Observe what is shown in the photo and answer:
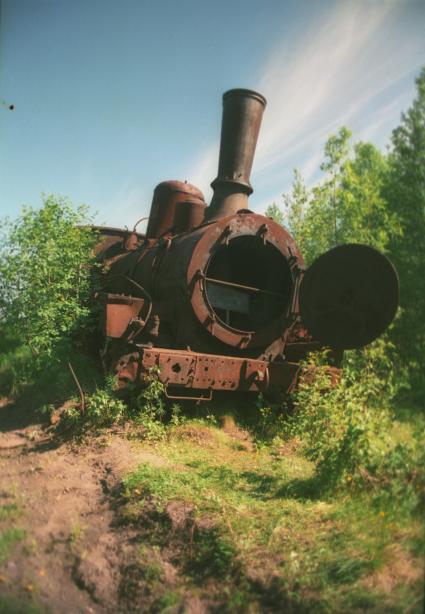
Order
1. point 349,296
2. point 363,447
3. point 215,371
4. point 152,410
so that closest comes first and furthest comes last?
point 363,447 < point 349,296 < point 152,410 < point 215,371

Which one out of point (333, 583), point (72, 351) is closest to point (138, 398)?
point (72, 351)

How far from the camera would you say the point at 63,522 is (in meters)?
3.99

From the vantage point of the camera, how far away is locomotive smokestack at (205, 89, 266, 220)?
7832 millimetres

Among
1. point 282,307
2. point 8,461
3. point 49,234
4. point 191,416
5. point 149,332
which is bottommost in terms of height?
point 8,461

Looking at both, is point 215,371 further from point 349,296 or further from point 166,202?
point 166,202

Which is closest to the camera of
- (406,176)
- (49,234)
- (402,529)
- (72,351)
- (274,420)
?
(402,529)

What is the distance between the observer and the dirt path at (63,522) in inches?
126

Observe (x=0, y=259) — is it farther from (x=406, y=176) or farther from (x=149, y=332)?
(x=406, y=176)

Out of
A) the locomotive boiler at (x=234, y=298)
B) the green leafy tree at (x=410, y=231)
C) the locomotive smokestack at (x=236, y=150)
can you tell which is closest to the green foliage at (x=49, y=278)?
the locomotive boiler at (x=234, y=298)

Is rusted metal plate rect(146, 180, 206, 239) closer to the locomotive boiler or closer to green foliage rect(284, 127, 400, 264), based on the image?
the locomotive boiler

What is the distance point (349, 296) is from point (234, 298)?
6.49 ft

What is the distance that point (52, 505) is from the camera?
14.0ft

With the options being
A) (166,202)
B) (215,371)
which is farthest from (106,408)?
(166,202)

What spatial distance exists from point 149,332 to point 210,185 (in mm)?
3228
